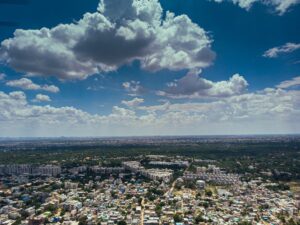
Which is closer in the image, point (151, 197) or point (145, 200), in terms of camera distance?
point (145, 200)

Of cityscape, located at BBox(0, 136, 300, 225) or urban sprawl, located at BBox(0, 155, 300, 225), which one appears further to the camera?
cityscape, located at BBox(0, 136, 300, 225)

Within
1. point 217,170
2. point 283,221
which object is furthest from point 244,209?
point 217,170

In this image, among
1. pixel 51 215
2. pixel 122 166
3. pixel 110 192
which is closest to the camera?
pixel 51 215

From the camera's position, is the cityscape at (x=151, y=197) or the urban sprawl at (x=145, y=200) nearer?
the urban sprawl at (x=145, y=200)

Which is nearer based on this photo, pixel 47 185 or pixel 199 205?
pixel 199 205

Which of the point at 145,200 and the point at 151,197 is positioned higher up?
the point at 151,197

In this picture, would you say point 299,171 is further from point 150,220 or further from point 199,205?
point 150,220

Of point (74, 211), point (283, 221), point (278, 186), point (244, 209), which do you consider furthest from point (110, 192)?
point (278, 186)

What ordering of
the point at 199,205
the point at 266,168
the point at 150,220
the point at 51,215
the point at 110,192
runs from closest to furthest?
1. the point at 150,220
2. the point at 51,215
3. the point at 199,205
4. the point at 110,192
5. the point at 266,168

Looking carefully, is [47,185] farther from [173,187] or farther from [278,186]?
[278,186]
